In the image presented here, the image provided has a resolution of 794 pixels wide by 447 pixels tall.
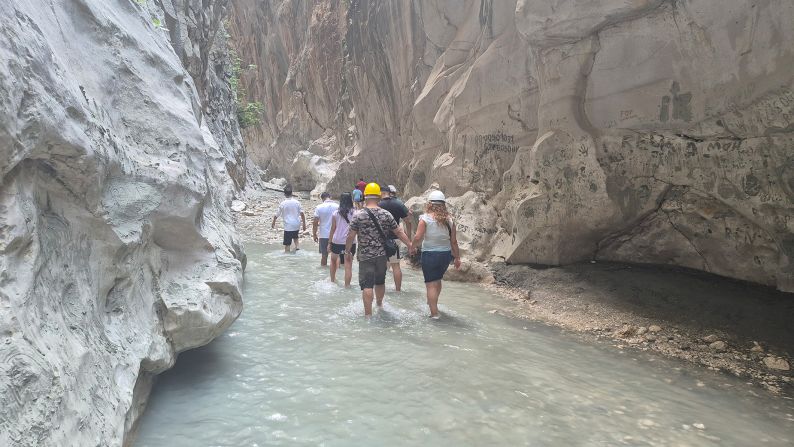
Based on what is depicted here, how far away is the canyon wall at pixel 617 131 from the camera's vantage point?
5.55 m

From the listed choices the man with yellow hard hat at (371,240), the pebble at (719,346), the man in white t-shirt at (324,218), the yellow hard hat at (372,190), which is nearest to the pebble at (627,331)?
the pebble at (719,346)

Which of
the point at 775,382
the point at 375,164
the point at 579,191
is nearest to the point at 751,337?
the point at 775,382

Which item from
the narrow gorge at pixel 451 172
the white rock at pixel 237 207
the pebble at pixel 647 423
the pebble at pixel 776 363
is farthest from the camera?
the white rock at pixel 237 207

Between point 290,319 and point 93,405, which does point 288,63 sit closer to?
point 290,319

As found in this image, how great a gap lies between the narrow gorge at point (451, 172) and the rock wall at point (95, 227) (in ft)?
0.04

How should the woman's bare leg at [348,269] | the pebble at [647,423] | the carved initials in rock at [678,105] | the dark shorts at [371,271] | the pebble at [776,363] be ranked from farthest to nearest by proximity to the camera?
the woman's bare leg at [348,269]
the carved initials in rock at [678,105]
the dark shorts at [371,271]
the pebble at [776,363]
the pebble at [647,423]

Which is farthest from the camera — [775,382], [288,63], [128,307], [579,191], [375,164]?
[288,63]

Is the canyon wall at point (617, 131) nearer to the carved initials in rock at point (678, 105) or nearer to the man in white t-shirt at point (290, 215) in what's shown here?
the carved initials in rock at point (678, 105)

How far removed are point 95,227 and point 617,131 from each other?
663 centimetres

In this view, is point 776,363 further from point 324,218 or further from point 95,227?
point 324,218

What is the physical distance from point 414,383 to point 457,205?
6.41m

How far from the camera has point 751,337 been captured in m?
5.37

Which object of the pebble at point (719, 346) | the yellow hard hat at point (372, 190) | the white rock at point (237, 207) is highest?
the white rock at point (237, 207)

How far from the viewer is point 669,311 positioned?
6.16m
